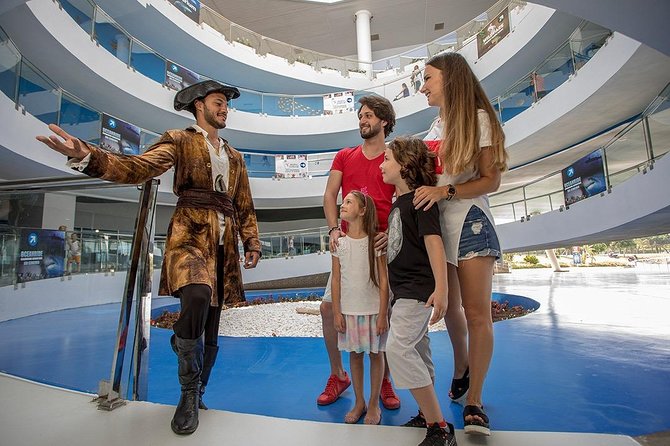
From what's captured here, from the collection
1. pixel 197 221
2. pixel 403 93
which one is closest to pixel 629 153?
pixel 197 221

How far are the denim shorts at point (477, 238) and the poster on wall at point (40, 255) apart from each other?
574 centimetres

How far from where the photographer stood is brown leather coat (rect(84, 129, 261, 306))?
1.41 meters

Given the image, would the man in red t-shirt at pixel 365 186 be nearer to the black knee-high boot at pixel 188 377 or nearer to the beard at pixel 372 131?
the beard at pixel 372 131

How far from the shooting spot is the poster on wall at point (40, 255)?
4.93m

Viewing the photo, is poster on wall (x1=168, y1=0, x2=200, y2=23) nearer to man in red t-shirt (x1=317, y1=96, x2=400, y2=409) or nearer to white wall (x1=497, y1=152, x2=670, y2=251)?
white wall (x1=497, y1=152, x2=670, y2=251)

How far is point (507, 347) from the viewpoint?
2.92m

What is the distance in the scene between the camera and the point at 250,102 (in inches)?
572

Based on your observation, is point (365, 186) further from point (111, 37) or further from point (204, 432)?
point (111, 37)

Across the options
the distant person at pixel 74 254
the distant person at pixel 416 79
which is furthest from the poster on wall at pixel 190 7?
the distant person at pixel 74 254

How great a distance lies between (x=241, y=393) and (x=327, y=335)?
2.20ft

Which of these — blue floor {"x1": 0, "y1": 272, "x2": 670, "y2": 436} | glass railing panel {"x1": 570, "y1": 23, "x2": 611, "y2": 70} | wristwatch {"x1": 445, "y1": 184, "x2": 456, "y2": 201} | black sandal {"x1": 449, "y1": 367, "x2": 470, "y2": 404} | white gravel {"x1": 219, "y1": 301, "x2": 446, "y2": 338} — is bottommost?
white gravel {"x1": 219, "y1": 301, "x2": 446, "y2": 338}

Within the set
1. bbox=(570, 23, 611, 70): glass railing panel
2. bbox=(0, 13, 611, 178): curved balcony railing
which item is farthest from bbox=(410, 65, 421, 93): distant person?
bbox=(570, 23, 611, 70): glass railing panel

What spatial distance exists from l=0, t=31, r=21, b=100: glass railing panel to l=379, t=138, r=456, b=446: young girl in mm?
6824

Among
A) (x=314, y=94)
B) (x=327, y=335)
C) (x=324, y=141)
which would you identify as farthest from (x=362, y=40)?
(x=327, y=335)
